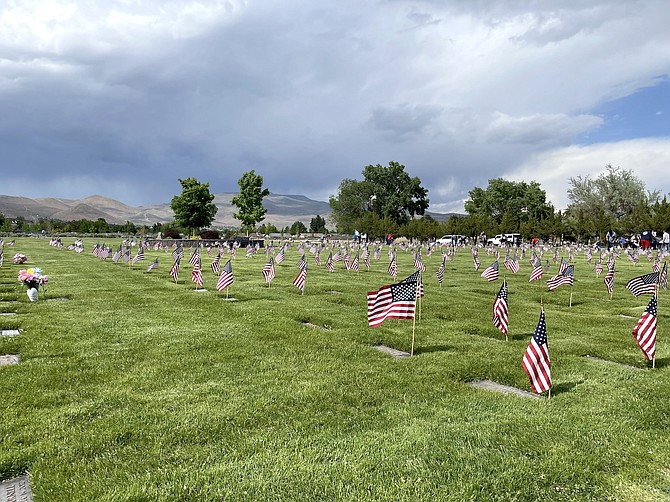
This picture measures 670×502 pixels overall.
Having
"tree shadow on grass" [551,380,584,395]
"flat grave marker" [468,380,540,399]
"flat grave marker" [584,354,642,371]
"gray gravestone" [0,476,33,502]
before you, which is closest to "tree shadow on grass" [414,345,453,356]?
"flat grave marker" [468,380,540,399]

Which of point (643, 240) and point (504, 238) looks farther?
point (504, 238)

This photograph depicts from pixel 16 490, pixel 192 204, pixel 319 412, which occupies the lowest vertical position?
pixel 16 490

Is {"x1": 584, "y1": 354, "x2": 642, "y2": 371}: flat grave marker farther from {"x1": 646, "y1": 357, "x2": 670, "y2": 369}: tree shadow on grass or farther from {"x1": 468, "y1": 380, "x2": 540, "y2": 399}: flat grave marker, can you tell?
{"x1": 468, "y1": 380, "x2": 540, "y2": 399}: flat grave marker

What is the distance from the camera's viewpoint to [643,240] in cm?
5131

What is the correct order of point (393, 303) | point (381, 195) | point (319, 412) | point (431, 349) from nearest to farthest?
point (319, 412)
point (393, 303)
point (431, 349)
point (381, 195)

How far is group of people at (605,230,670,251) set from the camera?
48041 mm

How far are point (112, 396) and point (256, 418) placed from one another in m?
1.86

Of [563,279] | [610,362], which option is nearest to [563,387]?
[610,362]

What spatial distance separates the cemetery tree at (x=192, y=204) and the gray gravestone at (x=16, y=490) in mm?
70713

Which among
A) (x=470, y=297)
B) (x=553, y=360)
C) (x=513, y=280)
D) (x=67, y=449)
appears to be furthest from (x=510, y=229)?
(x=67, y=449)

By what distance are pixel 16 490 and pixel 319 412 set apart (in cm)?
273

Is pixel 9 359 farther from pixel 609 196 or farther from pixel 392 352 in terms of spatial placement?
pixel 609 196

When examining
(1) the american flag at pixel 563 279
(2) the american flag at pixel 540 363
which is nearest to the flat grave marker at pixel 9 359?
(2) the american flag at pixel 540 363

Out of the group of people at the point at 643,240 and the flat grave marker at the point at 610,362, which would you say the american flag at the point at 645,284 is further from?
the group of people at the point at 643,240
